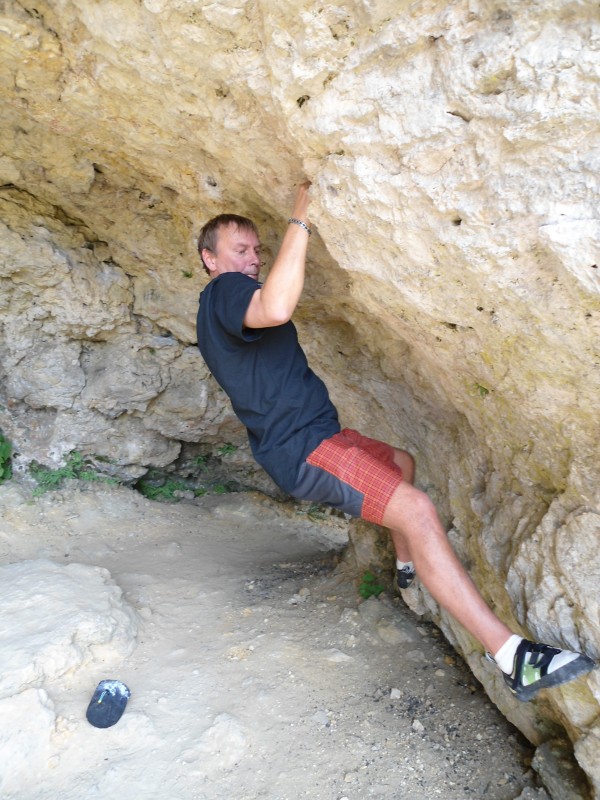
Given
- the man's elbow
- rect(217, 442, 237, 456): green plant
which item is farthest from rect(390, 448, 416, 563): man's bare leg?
rect(217, 442, 237, 456): green plant

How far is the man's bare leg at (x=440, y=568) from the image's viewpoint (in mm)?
2238

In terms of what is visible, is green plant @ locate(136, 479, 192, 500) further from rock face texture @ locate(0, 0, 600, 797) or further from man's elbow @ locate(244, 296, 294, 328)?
man's elbow @ locate(244, 296, 294, 328)

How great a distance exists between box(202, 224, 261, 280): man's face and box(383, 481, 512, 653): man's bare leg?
4.24 ft

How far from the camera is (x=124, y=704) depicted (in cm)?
262

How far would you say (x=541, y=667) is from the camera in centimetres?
204

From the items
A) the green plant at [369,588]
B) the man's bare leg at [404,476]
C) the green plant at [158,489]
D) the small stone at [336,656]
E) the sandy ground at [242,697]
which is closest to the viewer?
the sandy ground at [242,697]

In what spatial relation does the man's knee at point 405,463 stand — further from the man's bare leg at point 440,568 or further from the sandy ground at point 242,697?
the sandy ground at point 242,697

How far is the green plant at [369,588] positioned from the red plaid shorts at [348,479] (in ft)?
3.67

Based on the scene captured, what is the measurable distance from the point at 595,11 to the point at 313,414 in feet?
5.95

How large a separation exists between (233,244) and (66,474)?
2.66m

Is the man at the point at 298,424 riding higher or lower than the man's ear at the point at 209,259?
lower

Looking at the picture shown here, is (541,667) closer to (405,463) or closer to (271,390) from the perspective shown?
(405,463)

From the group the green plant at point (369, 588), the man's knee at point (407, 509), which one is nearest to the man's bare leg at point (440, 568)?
the man's knee at point (407, 509)

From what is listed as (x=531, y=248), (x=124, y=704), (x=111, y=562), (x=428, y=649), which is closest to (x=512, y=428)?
(x=531, y=248)
